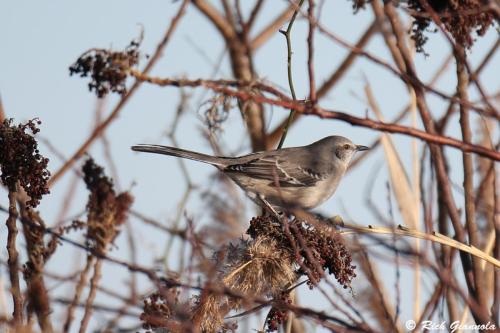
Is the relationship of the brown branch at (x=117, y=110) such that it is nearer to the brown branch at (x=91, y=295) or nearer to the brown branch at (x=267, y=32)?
the brown branch at (x=91, y=295)

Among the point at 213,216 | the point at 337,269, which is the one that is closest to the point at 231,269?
the point at 337,269

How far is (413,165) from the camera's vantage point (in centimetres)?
431

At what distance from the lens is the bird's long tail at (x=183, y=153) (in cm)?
582

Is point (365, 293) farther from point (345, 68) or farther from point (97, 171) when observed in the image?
point (345, 68)

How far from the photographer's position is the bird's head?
24.2 feet

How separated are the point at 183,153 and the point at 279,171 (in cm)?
103

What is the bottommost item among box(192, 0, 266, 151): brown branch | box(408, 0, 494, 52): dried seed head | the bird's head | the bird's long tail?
box(408, 0, 494, 52): dried seed head

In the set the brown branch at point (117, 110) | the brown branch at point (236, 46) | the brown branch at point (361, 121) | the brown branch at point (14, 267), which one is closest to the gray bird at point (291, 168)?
the brown branch at point (236, 46)

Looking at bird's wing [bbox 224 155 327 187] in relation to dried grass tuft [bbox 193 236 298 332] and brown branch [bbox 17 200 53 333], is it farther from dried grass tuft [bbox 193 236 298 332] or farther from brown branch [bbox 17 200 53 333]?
brown branch [bbox 17 200 53 333]

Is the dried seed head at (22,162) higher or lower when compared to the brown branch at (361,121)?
higher

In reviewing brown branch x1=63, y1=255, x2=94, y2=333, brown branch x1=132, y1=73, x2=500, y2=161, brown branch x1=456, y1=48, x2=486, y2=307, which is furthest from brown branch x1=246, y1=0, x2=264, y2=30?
brown branch x1=132, y1=73, x2=500, y2=161

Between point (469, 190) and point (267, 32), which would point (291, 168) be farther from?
point (469, 190)

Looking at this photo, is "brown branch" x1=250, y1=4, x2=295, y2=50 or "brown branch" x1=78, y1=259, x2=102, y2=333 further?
"brown branch" x1=250, y1=4, x2=295, y2=50

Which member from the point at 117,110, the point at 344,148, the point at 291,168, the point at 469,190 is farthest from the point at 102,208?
the point at 344,148
